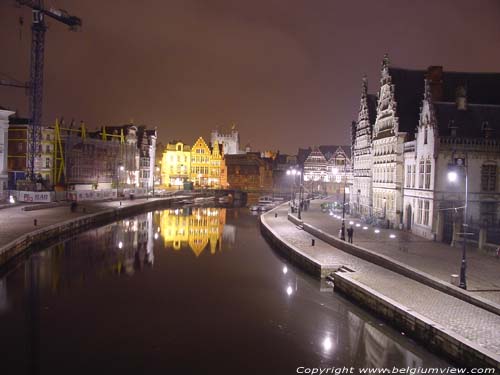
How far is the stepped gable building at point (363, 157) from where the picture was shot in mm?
48900

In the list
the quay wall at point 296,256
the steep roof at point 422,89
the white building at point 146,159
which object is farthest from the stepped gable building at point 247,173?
the steep roof at point 422,89

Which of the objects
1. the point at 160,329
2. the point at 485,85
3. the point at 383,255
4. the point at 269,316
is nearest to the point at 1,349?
the point at 160,329

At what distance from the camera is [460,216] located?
3278cm

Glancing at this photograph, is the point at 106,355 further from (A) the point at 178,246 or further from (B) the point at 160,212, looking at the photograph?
(B) the point at 160,212

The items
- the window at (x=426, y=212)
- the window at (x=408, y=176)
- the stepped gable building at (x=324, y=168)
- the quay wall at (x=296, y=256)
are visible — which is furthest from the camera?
the stepped gable building at (x=324, y=168)

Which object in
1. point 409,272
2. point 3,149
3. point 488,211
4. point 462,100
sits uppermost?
point 462,100

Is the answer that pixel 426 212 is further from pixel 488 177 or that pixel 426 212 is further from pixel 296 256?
pixel 296 256

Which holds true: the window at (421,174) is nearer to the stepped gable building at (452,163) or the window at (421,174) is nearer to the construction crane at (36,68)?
the stepped gable building at (452,163)

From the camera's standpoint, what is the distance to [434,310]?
58.9ft

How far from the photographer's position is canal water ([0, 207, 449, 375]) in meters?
16.5

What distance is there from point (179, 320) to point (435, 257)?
1533 centimetres

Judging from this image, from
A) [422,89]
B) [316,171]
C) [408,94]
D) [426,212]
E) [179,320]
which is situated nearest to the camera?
[179,320]

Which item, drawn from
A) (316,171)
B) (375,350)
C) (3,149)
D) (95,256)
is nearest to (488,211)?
(375,350)

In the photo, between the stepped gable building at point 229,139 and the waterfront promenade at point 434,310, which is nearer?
the waterfront promenade at point 434,310
